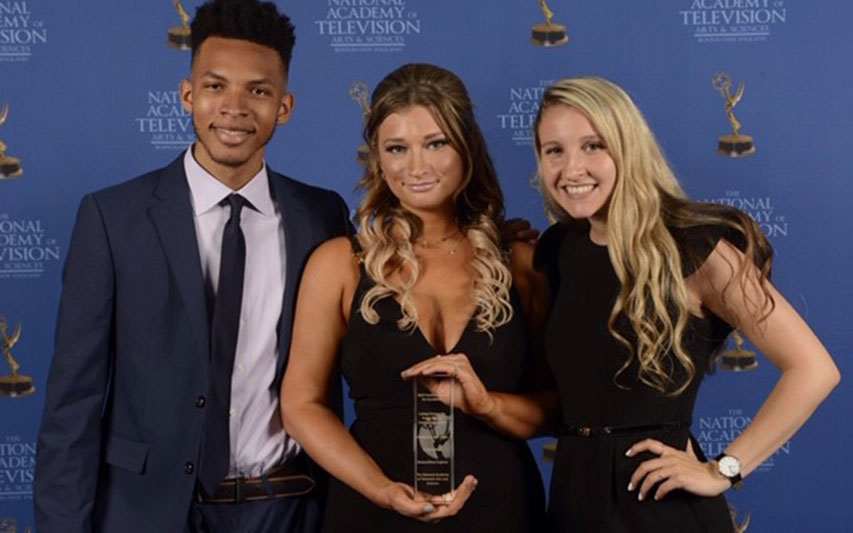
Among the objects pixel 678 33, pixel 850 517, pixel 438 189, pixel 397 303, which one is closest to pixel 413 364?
pixel 397 303

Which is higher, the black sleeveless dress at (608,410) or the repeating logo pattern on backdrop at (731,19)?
the repeating logo pattern on backdrop at (731,19)

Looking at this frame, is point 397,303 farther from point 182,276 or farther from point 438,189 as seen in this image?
point 182,276

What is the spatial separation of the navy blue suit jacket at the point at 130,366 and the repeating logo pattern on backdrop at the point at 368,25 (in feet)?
3.74

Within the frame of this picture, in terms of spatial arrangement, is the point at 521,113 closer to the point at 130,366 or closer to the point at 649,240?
the point at 649,240

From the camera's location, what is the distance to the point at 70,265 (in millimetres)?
2352

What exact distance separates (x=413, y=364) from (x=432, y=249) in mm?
265

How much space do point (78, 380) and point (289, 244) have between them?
0.47 metres

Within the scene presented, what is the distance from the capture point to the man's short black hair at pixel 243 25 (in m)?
2.51

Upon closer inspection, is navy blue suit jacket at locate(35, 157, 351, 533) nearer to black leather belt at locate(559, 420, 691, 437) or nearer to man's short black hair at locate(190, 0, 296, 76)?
man's short black hair at locate(190, 0, 296, 76)

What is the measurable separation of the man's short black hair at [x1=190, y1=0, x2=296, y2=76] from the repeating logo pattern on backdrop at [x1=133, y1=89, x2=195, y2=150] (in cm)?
82

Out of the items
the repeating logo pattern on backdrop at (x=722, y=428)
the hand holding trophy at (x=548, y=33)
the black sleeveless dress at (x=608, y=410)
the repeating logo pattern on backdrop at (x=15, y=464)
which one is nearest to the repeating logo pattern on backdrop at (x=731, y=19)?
the hand holding trophy at (x=548, y=33)

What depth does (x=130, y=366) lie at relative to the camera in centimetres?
237

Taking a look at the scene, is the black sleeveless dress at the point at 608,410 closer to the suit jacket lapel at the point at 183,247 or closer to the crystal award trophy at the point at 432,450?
the crystal award trophy at the point at 432,450

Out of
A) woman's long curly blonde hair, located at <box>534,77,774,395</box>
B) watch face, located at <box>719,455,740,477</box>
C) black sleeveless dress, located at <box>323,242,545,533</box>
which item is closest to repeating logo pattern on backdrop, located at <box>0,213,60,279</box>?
black sleeveless dress, located at <box>323,242,545,533</box>
